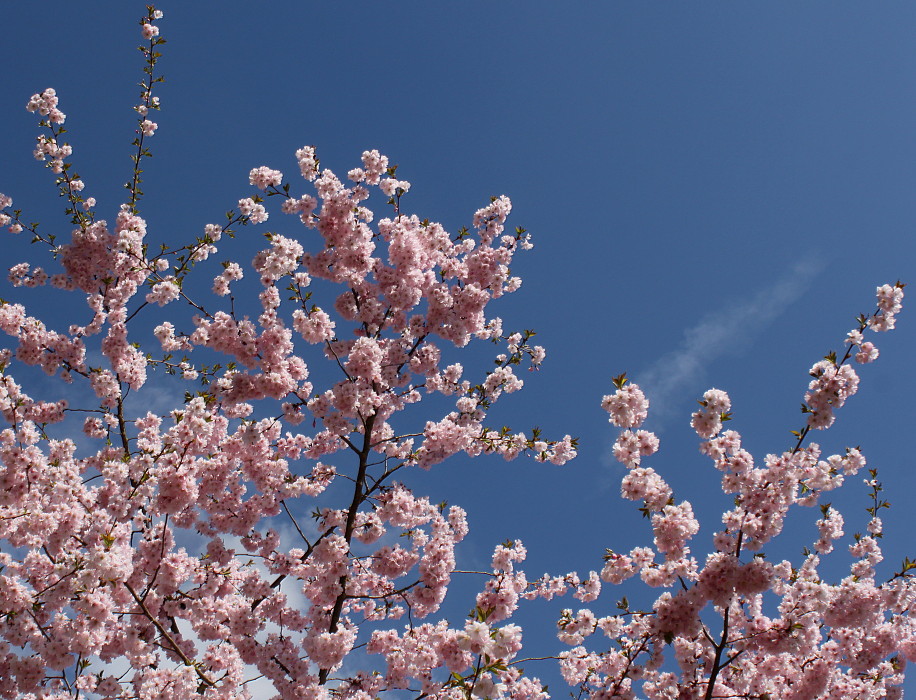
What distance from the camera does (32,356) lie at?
9977mm

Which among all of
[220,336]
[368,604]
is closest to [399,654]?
[368,604]

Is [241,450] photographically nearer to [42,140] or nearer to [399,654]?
[399,654]

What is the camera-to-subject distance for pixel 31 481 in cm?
799

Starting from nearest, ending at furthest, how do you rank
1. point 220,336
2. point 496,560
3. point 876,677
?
point 220,336 < point 876,677 < point 496,560

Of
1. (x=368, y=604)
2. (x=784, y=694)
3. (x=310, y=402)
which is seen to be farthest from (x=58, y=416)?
(x=784, y=694)

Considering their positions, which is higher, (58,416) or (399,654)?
(58,416)

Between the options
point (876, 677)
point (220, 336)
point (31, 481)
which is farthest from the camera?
point (876, 677)

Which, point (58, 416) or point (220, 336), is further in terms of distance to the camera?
point (58, 416)

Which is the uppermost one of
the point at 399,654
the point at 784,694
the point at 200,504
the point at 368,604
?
the point at 200,504

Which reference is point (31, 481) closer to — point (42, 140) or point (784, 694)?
point (42, 140)

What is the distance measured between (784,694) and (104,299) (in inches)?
499

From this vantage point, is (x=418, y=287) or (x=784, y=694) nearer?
(x=784, y=694)

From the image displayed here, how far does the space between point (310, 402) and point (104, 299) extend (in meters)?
4.66

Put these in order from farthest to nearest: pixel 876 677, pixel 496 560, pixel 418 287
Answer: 1. pixel 496 560
2. pixel 418 287
3. pixel 876 677
